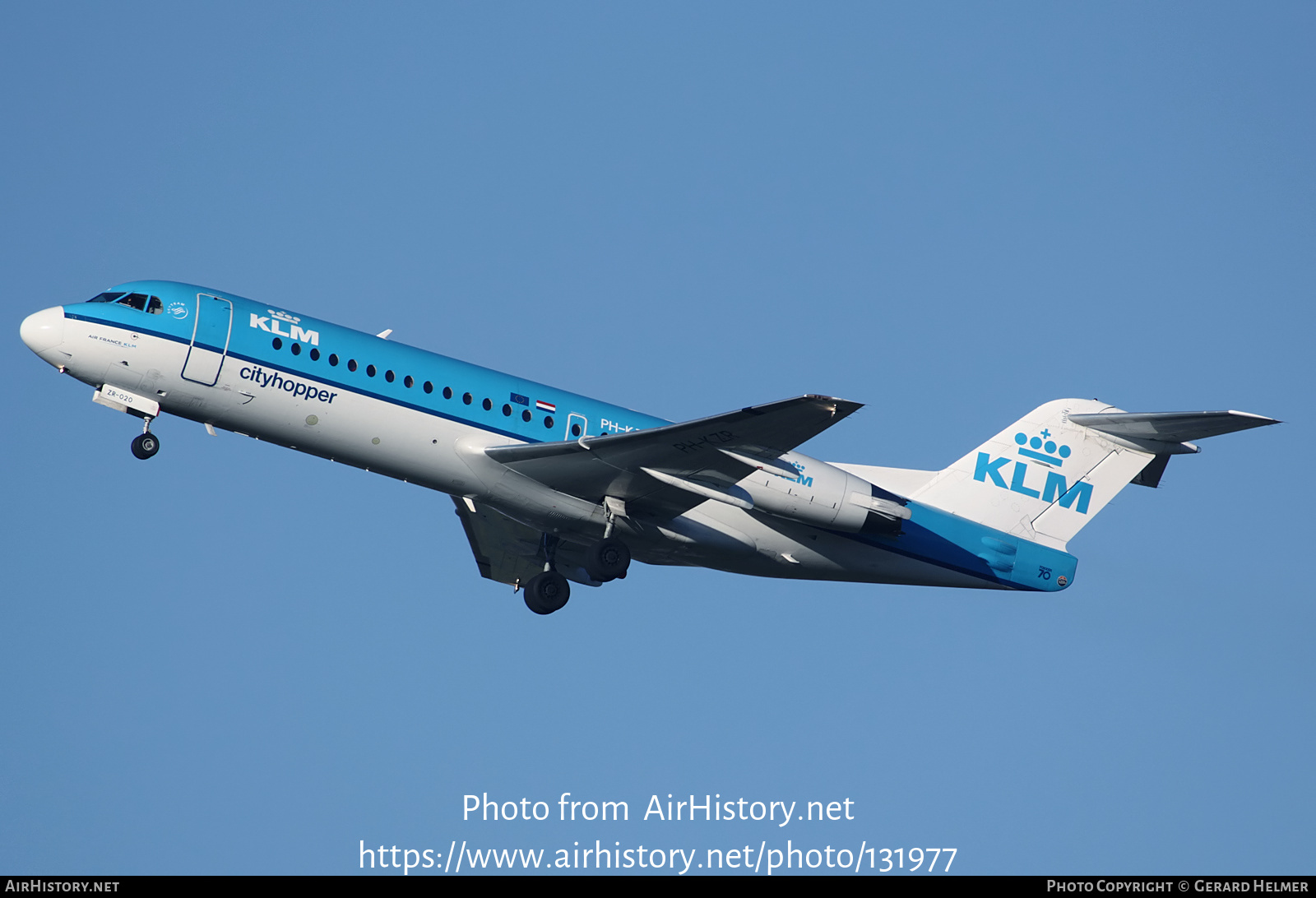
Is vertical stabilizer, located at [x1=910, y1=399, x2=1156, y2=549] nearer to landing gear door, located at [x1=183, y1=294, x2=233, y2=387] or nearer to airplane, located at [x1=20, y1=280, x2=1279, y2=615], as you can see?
airplane, located at [x1=20, y1=280, x2=1279, y2=615]

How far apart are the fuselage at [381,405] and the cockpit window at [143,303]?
2 centimetres

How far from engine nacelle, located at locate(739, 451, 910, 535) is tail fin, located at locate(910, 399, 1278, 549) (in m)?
2.62

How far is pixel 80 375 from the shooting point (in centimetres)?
2025

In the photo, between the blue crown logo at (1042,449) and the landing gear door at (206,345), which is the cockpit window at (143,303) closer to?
the landing gear door at (206,345)

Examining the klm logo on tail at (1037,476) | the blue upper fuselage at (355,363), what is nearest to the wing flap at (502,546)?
the blue upper fuselage at (355,363)

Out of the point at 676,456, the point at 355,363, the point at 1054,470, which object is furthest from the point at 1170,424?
the point at 355,363

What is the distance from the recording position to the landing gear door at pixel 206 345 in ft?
67.2

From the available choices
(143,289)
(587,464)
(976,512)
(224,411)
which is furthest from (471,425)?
(976,512)

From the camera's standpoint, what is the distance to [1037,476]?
25547 mm

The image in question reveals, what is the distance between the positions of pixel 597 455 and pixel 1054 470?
372 inches

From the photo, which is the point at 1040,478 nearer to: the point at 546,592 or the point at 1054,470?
the point at 1054,470

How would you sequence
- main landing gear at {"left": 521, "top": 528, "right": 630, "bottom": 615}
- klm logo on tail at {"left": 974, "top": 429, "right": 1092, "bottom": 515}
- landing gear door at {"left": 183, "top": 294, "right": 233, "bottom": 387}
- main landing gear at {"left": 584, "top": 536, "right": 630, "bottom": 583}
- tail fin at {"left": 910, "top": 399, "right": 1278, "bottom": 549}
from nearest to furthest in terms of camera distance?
landing gear door at {"left": 183, "top": 294, "right": 233, "bottom": 387}
main landing gear at {"left": 584, "top": 536, "right": 630, "bottom": 583}
main landing gear at {"left": 521, "top": 528, "right": 630, "bottom": 615}
tail fin at {"left": 910, "top": 399, "right": 1278, "bottom": 549}
klm logo on tail at {"left": 974, "top": 429, "right": 1092, "bottom": 515}

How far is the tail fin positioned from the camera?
→ 2508 centimetres

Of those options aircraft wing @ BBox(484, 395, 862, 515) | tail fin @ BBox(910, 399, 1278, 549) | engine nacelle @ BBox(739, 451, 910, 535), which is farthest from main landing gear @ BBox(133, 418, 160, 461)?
tail fin @ BBox(910, 399, 1278, 549)
